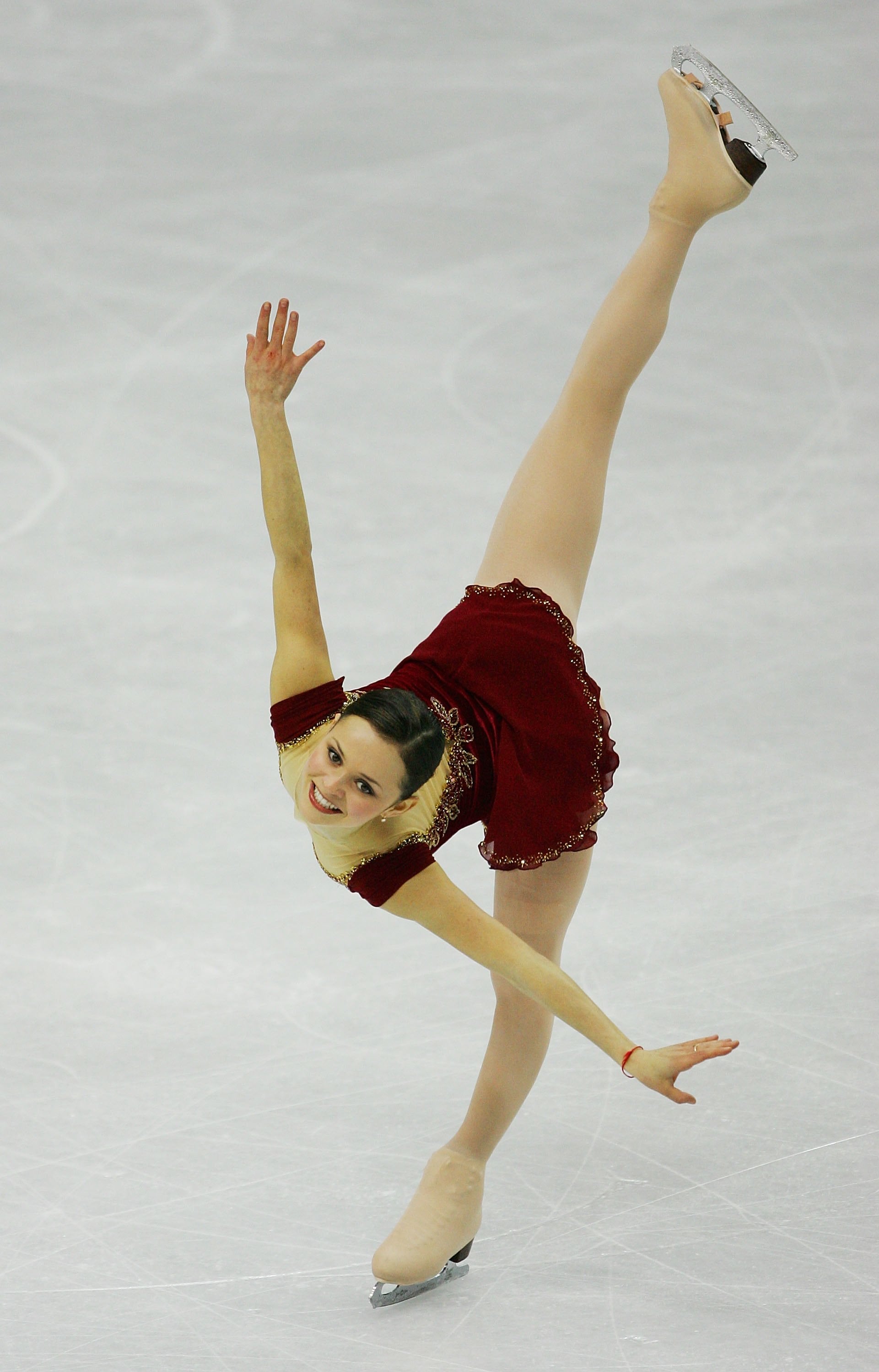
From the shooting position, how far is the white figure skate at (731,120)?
2.88 meters

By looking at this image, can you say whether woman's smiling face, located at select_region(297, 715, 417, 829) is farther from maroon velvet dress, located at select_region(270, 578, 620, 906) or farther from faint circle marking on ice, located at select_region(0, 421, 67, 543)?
faint circle marking on ice, located at select_region(0, 421, 67, 543)

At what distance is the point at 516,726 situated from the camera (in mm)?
2516

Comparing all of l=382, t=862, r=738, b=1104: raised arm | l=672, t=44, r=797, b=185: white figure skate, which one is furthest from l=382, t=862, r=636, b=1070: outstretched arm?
l=672, t=44, r=797, b=185: white figure skate

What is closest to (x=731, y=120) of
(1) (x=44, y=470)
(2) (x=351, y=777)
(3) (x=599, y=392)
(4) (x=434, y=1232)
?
(3) (x=599, y=392)

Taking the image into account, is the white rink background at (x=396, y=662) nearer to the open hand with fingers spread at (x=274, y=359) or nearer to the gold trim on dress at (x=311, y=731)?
the gold trim on dress at (x=311, y=731)

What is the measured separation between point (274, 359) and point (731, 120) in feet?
3.91

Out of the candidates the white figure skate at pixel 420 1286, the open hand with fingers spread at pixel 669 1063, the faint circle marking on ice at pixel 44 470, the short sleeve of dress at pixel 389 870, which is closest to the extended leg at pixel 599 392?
the short sleeve of dress at pixel 389 870

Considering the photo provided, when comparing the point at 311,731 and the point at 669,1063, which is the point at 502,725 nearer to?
the point at 311,731

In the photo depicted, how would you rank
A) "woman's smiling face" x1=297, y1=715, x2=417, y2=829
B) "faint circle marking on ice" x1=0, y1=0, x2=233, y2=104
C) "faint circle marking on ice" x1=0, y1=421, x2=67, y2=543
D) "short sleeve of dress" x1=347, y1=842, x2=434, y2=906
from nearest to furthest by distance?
"woman's smiling face" x1=297, y1=715, x2=417, y2=829, "short sleeve of dress" x1=347, y1=842, x2=434, y2=906, "faint circle marking on ice" x1=0, y1=421, x2=67, y2=543, "faint circle marking on ice" x1=0, y1=0, x2=233, y2=104

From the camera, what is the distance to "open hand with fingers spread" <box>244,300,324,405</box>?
91.4 inches

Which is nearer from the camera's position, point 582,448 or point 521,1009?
point 521,1009

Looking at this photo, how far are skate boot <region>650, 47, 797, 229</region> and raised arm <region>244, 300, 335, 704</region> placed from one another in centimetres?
90

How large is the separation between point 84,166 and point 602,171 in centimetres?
222

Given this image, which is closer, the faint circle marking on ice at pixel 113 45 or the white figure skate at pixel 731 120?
the white figure skate at pixel 731 120
